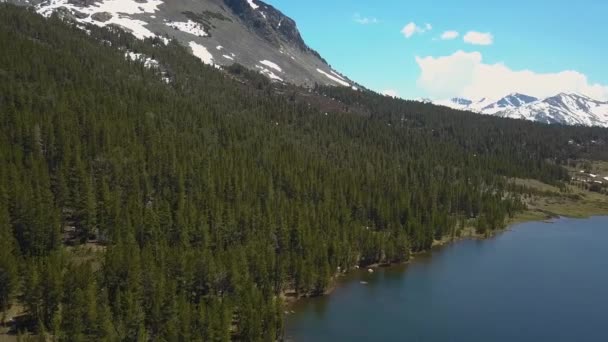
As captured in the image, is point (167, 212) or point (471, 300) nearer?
point (471, 300)

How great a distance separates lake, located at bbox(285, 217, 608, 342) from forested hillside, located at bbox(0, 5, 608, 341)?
643cm

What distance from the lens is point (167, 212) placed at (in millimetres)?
105188

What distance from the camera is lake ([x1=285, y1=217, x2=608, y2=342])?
264ft

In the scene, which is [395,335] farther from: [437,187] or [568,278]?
[437,187]

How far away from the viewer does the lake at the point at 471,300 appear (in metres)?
80.4

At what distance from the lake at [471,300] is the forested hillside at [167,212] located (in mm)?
6429

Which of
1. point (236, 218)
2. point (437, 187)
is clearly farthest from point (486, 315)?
point (437, 187)

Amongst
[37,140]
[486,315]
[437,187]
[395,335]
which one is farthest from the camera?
[437,187]

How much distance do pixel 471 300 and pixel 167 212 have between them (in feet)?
196

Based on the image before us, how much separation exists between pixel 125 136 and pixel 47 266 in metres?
78.2

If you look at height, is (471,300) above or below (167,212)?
below

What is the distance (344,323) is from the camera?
269ft

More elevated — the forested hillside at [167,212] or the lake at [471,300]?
the forested hillside at [167,212]

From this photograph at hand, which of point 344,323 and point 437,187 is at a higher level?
point 437,187
